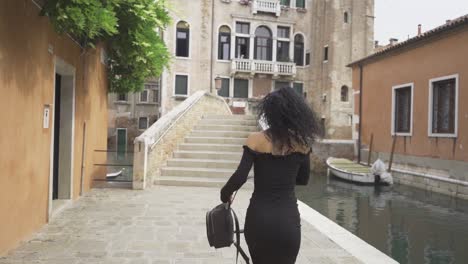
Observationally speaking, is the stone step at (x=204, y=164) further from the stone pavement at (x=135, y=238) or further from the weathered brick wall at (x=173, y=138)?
the stone pavement at (x=135, y=238)

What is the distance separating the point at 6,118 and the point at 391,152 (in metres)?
14.3

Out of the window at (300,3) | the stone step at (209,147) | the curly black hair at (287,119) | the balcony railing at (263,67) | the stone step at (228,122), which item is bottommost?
the stone step at (209,147)

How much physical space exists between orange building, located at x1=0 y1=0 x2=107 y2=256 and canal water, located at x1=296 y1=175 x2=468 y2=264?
5.02 meters

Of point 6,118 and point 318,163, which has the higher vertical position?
point 6,118

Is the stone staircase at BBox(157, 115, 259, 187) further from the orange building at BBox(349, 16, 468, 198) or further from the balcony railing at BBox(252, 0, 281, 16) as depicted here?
the balcony railing at BBox(252, 0, 281, 16)

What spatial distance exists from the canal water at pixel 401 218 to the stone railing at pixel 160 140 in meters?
4.01

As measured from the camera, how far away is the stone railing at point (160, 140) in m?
8.07

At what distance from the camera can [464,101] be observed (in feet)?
39.6

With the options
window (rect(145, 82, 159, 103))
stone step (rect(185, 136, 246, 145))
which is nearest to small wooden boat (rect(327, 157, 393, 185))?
stone step (rect(185, 136, 246, 145))

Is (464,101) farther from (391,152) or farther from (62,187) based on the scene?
(62,187)

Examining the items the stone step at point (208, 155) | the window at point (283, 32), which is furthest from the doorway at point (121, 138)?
the stone step at point (208, 155)

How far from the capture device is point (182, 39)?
2823 cm

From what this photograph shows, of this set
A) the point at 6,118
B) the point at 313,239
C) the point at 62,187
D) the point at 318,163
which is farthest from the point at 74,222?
the point at 318,163

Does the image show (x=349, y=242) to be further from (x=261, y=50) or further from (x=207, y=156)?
(x=261, y=50)
